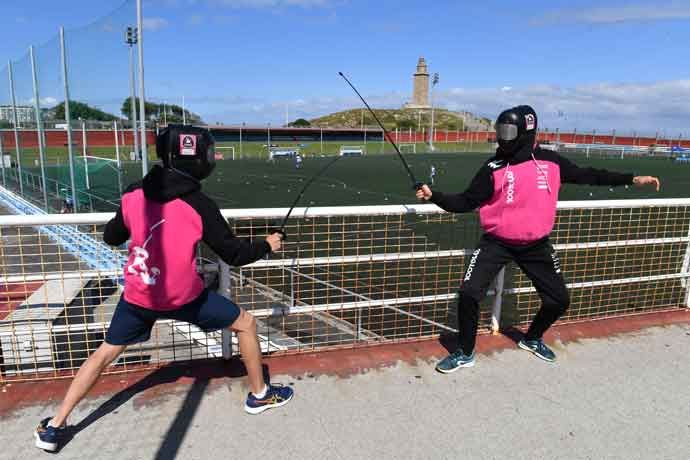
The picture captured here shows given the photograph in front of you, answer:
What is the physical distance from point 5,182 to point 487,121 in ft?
413

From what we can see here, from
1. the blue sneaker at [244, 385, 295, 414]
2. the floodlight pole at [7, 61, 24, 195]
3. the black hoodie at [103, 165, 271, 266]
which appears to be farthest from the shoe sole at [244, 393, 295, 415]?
the floodlight pole at [7, 61, 24, 195]

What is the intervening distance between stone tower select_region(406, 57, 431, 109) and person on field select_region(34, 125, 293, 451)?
131m

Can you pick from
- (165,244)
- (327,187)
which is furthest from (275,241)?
(327,187)

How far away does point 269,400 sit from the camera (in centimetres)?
293

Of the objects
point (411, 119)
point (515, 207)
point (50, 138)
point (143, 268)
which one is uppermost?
point (411, 119)

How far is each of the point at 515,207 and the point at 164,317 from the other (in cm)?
225

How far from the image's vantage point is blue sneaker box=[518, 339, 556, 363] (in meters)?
3.67

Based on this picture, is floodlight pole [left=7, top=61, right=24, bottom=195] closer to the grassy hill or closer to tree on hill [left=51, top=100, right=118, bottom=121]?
tree on hill [left=51, top=100, right=118, bottom=121]

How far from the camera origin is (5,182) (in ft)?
64.4

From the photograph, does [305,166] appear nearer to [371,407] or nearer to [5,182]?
[5,182]

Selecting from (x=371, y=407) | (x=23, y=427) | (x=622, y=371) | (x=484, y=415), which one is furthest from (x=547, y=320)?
(x=23, y=427)

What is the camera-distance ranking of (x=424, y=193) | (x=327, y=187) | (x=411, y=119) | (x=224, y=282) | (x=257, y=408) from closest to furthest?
(x=257, y=408), (x=424, y=193), (x=224, y=282), (x=327, y=187), (x=411, y=119)

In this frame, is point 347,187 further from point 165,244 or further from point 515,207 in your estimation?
point 165,244

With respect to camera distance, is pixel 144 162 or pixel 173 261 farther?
pixel 144 162
